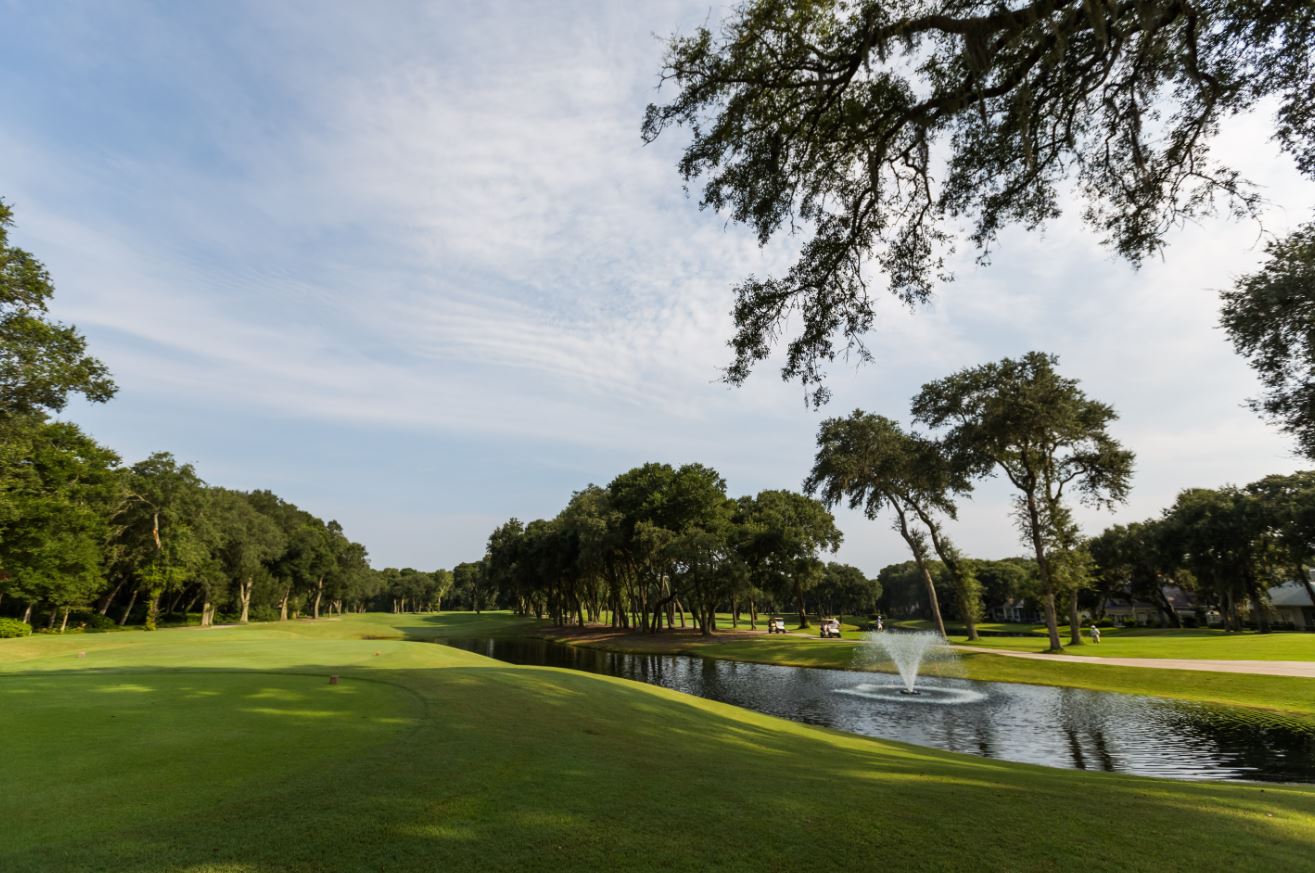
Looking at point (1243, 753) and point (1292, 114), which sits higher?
point (1292, 114)

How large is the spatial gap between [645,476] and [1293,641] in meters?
48.1

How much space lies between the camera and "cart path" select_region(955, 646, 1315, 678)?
75.9 feet

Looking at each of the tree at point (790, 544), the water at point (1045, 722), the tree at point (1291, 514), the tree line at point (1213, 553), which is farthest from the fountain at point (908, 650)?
the tree at point (1291, 514)

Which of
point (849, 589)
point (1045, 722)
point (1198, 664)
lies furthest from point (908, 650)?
point (849, 589)

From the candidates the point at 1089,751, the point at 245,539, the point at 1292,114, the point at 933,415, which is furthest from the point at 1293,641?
the point at 245,539

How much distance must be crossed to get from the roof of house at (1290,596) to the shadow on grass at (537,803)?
300 ft

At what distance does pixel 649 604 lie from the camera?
60.2m

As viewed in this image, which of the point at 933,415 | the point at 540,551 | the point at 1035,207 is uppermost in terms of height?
the point at 933,415

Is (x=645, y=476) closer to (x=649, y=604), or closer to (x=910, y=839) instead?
(x=649, y=604)

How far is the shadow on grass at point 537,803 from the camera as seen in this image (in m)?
4.82

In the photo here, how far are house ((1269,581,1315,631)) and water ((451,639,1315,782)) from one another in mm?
73330

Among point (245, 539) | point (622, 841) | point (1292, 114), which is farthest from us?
point (245, 539)

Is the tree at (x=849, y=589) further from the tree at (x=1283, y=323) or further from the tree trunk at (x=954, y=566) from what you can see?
the tree at (x=1283, y=323)

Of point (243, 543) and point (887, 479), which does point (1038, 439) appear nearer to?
point (887, 479)
